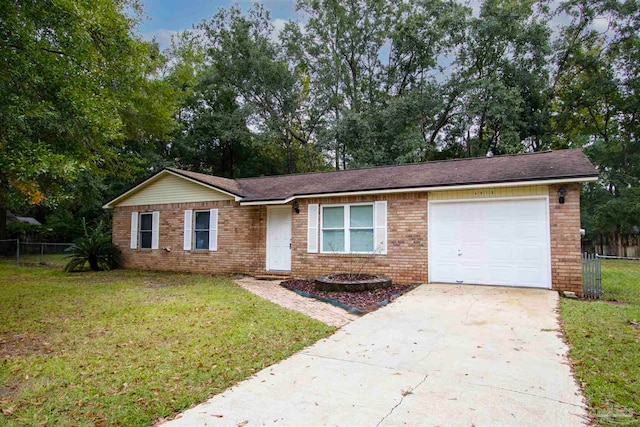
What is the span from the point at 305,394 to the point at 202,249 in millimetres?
10699

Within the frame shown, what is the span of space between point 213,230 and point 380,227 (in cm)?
597

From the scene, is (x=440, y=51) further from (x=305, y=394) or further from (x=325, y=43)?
(x=305, y=394)

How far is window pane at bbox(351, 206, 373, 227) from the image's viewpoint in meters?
10.7

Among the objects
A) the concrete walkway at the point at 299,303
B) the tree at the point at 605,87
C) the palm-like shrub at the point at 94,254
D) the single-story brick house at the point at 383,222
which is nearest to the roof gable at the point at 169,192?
the single-story brick house at the point at 383,222

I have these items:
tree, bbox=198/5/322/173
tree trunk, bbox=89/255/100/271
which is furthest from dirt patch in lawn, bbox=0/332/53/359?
tree, bbox=198/5/322/173

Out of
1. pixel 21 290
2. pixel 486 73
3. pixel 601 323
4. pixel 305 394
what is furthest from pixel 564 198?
pixel 486 73

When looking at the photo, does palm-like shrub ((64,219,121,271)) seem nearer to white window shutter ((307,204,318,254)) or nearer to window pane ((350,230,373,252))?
white window shutter ((307,204,318,254))

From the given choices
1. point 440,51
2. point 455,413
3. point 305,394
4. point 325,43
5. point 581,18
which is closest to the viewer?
point 455,413

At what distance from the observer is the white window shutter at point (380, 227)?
10.3m

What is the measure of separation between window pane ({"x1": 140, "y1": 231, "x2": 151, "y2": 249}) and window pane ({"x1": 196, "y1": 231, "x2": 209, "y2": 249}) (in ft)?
7.79

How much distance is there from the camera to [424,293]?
8.49 meters

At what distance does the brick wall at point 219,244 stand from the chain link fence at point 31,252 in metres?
7.27

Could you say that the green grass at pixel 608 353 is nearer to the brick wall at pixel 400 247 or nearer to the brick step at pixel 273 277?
the brick wall at pixel 400 247

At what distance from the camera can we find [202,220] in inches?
532
